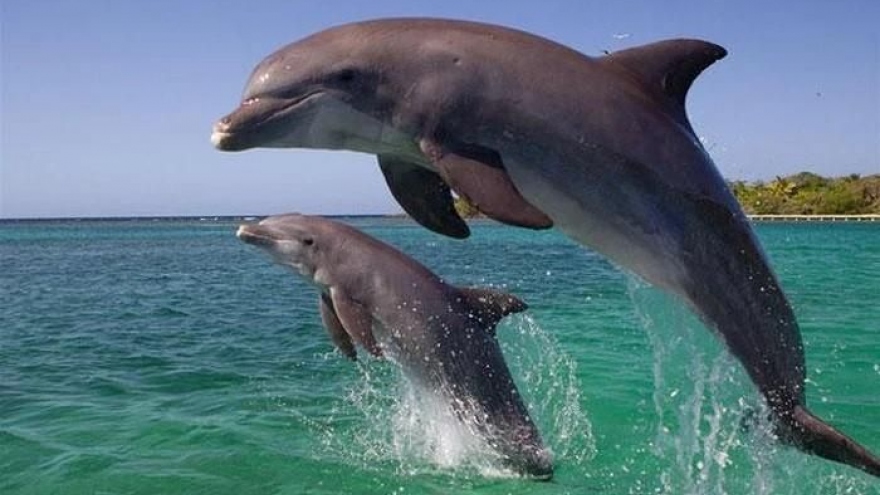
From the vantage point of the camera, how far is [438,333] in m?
7.45

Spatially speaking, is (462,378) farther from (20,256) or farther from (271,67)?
(20,256)

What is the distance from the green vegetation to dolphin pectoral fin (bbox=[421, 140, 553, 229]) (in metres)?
122

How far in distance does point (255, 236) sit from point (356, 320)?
1.82 m

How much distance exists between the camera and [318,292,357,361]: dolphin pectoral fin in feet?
26.7

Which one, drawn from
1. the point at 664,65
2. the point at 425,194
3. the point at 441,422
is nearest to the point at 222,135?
the point at 425,194

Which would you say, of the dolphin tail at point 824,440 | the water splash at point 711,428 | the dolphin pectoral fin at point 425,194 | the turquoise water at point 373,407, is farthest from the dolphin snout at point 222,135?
the dolphin tail at point 824,440

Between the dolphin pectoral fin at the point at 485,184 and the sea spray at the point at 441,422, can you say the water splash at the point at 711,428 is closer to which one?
the sea spray at the point at 441,422

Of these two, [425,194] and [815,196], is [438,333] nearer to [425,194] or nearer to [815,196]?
[425,194]

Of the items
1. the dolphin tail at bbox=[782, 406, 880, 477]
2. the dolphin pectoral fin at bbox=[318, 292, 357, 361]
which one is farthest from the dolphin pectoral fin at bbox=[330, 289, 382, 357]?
the dolphin tail at bbox=[782, 406, 880, 477]

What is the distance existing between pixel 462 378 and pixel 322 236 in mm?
1872

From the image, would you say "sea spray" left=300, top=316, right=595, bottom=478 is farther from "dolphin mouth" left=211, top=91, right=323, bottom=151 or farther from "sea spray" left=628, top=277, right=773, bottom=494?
"dolphin mouth" left=211, top=91, right=323, bottom=151

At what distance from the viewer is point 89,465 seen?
9.13m

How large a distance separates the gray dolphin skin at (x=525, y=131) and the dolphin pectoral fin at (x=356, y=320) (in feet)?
9.76

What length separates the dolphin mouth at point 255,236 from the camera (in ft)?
29.1
